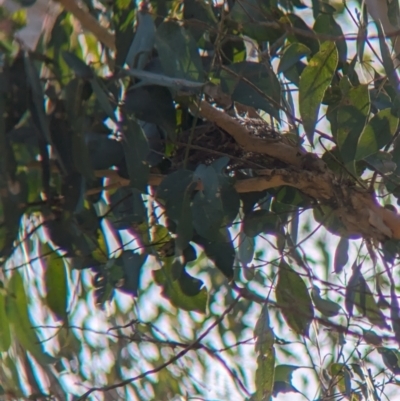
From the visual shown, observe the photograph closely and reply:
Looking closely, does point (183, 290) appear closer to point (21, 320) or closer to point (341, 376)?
point (21, 320)

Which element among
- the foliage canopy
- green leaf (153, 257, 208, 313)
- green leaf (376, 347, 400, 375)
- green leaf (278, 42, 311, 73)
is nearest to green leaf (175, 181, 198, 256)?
the foliage canopy

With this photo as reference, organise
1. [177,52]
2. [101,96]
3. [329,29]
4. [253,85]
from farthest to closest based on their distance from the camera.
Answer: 1. [329,29]
2. [253,85]
3. [177,52]
4. [101,96]

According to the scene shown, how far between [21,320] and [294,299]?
43 cm

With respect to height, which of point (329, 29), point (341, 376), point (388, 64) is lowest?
point (341, 376)

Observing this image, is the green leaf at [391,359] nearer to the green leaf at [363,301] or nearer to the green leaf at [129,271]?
the green leaf at [363,301]

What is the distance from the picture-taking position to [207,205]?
842mm

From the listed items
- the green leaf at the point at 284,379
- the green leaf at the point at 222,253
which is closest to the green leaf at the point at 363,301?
the green leaf at the point at 284,379

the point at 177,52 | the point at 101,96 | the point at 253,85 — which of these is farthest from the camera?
the point at 253,85

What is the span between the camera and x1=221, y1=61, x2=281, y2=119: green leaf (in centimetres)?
94

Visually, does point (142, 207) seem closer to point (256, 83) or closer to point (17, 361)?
point (256, 83)

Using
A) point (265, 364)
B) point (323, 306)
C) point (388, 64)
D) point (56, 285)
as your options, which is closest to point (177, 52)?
point (388, 64)

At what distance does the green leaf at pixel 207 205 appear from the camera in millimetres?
830

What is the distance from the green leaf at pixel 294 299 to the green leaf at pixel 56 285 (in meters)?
0.34

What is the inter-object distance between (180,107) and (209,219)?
0.68 ft
